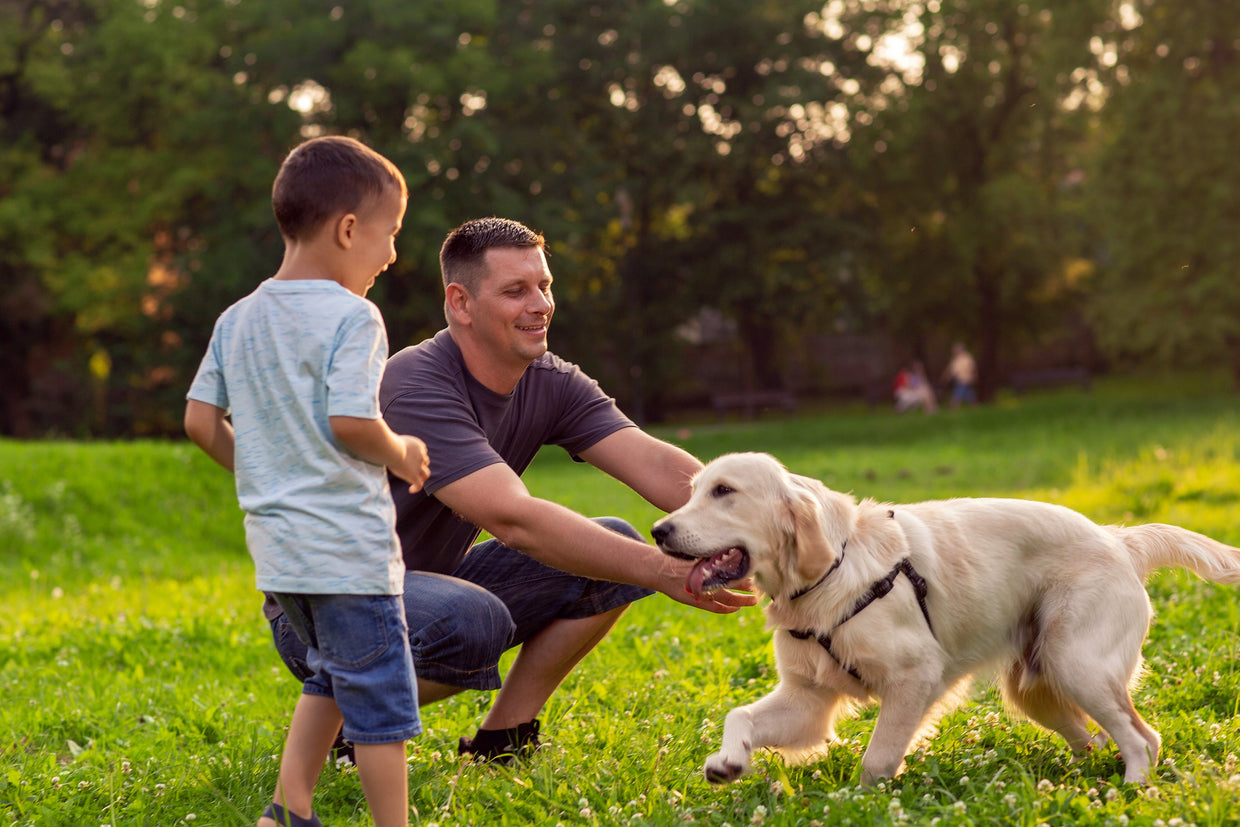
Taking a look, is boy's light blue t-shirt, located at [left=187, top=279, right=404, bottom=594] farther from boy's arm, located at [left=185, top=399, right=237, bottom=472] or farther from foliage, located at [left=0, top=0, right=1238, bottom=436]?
foliage, located at [left=0, top=0, right=1238, bottom=436]

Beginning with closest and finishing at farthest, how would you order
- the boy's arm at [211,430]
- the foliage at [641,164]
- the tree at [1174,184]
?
the boy's arm at [211,430] → the tree at [1174,184] → the foliage at [641,164]

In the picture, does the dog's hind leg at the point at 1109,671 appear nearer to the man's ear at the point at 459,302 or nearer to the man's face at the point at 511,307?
the man's face at the point at 511,307

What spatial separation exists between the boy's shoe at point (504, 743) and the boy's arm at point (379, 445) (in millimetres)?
1607

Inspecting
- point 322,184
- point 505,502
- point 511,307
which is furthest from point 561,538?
point 322,184

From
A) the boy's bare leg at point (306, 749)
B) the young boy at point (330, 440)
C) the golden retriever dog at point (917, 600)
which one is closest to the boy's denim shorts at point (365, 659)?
the young boy at point (330, 440)

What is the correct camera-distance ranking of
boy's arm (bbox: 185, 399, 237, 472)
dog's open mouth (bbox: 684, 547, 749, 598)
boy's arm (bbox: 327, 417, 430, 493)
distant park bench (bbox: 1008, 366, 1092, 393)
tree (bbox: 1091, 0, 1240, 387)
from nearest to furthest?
boy's arm (bbox: 327, 417, 430, 493), boy's arm (bbox: 185, 399, 237, 472), dog's open mouth (bbox: 684, 547, 749, 598), tree (bbox: 1091, 0, 1240, 387), distant park bench (bbox: 1008, 366, 1092, 393)

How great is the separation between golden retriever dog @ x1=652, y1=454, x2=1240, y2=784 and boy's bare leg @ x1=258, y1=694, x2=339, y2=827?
1128 millimetres

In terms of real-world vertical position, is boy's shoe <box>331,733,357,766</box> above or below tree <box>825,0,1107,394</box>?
below

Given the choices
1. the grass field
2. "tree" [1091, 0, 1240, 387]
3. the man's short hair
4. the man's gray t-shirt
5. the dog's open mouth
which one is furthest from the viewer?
"tree" [1091, 0, 1240, 387]

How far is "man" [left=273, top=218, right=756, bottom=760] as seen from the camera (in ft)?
12.4

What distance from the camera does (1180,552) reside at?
4.13m

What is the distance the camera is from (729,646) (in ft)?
20.0

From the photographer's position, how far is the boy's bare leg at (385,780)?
3121 millimetres

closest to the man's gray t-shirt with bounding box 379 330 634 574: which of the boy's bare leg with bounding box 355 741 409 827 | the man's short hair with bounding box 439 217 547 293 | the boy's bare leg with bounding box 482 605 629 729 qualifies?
the man's short hair with bounding box 439 217 547 293
